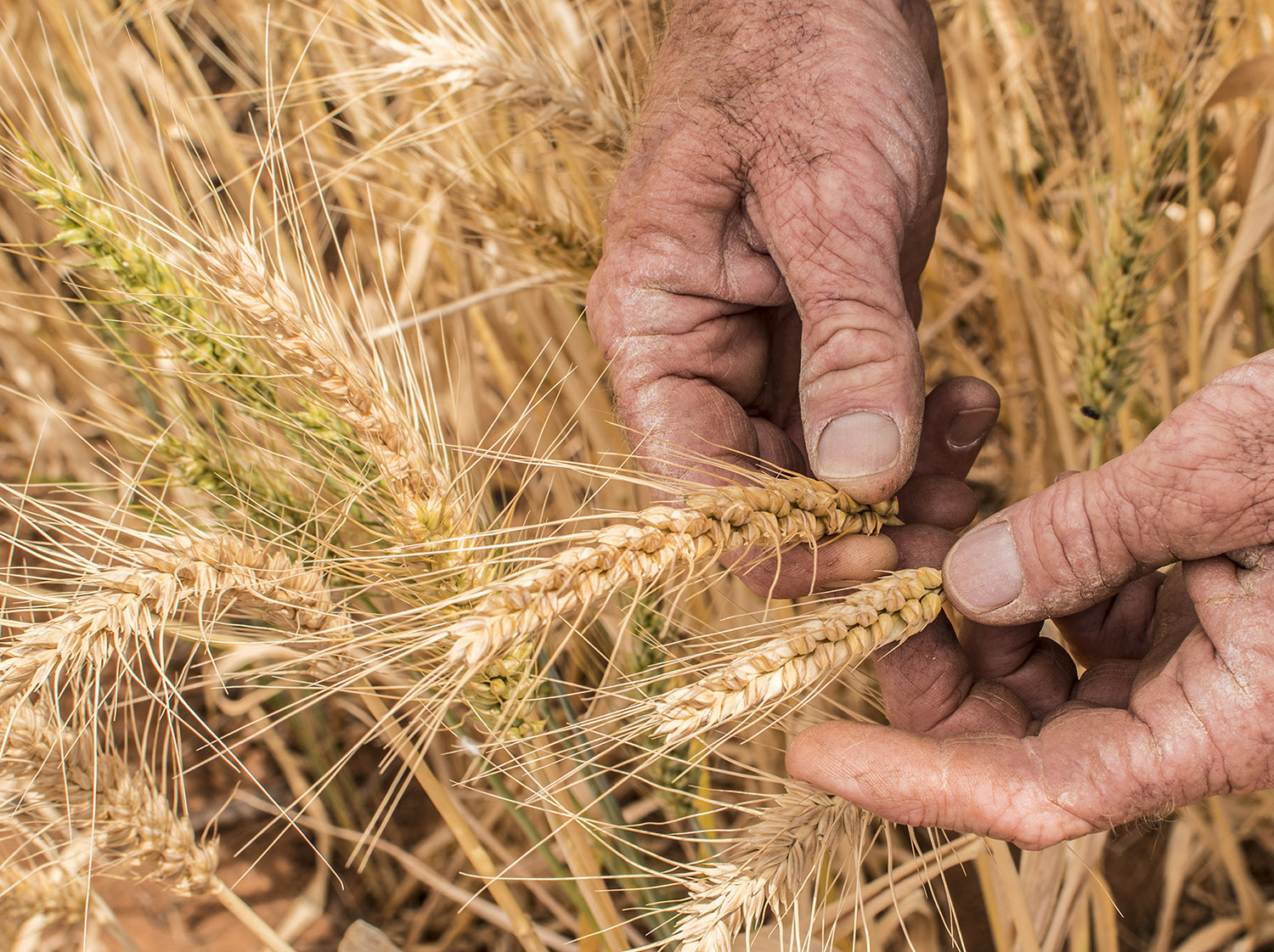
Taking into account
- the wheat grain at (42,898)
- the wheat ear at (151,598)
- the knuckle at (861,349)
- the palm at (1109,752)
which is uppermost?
the knuckle at (861,349)

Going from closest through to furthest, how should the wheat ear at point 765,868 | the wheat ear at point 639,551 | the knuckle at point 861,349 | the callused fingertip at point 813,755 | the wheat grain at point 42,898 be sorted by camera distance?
the wheat ear at point 639,551 → the wheat ear at point 765,868 → the callused fingertip at point 813,755 → the knuckle at point 861,349 → the wheat grain at point 42,898

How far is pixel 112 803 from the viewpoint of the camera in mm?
875

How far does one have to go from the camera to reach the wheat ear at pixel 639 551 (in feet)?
1.88

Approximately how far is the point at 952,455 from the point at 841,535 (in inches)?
12.3

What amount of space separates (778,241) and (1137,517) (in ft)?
1.44

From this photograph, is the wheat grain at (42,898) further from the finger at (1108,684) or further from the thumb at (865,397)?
the finger at (1108,684)

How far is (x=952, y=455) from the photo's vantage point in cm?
115

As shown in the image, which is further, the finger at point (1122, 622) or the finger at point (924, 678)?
the finger at point (1122, 622)

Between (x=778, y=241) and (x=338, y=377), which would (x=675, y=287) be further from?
(x=338, y=377)

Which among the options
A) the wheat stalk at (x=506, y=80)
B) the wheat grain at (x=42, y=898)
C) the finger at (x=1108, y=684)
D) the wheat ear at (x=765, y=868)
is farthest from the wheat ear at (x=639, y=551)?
the wheat grain at (x=42, y=898)

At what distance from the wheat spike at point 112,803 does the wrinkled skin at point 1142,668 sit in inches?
23.4

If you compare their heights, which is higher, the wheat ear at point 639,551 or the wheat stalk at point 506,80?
the wheat stalk at point 506,80

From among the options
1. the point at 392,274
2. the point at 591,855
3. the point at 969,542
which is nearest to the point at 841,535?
the point at 969,542

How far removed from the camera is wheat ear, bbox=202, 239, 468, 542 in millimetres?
729
